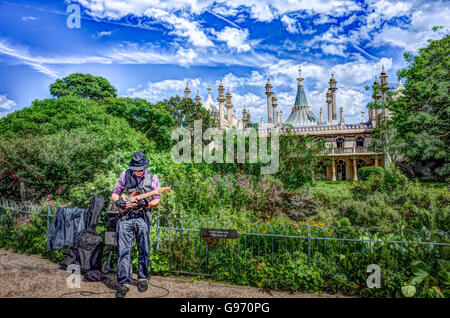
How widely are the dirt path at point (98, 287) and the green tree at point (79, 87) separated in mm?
28161

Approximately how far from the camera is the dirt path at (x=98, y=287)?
4.39m

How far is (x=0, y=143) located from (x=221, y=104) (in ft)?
68.4

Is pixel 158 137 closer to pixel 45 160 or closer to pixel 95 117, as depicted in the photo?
pixel 95 117

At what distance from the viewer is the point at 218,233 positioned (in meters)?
4.98

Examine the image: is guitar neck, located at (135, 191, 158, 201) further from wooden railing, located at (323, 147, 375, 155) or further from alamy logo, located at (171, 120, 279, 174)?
wooden railing, located at (323, 147, 375, 155)

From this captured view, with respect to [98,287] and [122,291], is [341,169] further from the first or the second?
[122,291]

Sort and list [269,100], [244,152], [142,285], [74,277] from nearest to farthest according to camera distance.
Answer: [142,285], [74,277], [244,152], [269,100]

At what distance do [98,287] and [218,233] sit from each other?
215 centimetres

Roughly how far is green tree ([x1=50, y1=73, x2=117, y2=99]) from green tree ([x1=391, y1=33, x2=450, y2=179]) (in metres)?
28.1

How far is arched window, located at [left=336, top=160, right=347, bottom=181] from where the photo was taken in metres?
31.9

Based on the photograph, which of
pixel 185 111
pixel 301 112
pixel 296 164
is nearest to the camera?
pixel 296 164

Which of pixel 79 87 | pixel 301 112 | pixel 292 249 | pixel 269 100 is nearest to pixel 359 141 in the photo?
pixel 269 100

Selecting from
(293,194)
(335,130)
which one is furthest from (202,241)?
(335,130)

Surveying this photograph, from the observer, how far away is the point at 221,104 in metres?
28.3
